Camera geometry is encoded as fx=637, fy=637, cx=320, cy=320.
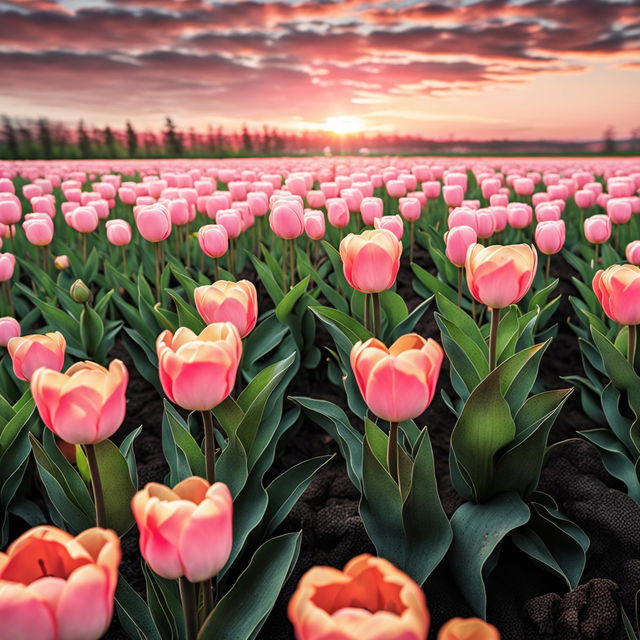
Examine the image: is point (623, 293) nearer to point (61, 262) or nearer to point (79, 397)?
point (79, 397)

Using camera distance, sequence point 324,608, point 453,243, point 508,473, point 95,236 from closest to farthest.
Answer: point 324,608 → point 508,473 → point 453,243 → point 95,236

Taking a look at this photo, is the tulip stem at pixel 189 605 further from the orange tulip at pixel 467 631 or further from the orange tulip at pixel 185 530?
the orange tulip at pixel 467 631

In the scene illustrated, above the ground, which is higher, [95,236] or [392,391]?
[392,391]

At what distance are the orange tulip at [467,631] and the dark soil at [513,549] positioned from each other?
1.03m

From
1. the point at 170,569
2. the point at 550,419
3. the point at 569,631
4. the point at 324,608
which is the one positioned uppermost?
the point at 324,608

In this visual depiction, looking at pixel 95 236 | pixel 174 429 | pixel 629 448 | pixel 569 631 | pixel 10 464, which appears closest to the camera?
pixel 569 631

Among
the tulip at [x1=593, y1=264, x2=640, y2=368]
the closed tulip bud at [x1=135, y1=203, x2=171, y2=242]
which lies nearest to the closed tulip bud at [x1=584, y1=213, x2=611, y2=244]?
the tulip at [x1=593, y1=264, x2=640, y2=368]

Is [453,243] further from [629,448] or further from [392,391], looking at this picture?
[392,391]

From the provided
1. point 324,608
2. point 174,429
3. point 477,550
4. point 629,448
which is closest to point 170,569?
point 324,608

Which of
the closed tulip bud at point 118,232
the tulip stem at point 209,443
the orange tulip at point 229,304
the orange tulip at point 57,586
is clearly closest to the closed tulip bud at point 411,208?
the closed tulip bud at point 118,232

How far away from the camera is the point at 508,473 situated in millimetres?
1882

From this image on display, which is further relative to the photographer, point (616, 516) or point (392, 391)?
point (616, 516)

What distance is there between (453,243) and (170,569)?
211cm

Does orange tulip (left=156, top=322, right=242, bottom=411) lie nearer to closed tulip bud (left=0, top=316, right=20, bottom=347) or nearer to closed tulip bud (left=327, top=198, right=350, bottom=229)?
closed tulip bud (left=0, top=316, right=20, bottom=347)
